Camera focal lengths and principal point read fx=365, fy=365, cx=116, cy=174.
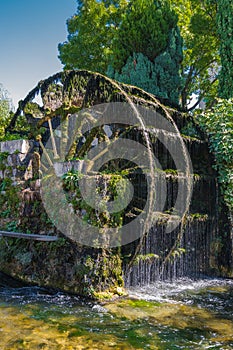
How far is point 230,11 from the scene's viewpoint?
9.14 m

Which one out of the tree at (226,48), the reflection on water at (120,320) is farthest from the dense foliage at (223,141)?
the reflection on water at (120,320)

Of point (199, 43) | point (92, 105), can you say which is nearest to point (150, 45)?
point (199, 43)

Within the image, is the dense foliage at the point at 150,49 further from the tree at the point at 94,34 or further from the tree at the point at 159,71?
the tree at the point at 94,34

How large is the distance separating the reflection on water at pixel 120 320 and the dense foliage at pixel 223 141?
2.15 m

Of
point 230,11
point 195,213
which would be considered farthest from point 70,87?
point 230,11

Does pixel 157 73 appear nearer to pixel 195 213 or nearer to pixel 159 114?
pixel 159 114

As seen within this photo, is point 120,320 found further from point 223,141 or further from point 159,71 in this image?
point 159,71

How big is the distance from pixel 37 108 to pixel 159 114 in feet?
9.81

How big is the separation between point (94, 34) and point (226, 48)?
7.04 m

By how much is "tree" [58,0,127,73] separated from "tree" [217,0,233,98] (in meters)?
5.92

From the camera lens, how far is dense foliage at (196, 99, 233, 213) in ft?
22.0

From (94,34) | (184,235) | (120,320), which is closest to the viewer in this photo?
(120,320)

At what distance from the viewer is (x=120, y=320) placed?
155 inches

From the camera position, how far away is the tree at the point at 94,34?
47.6ft
